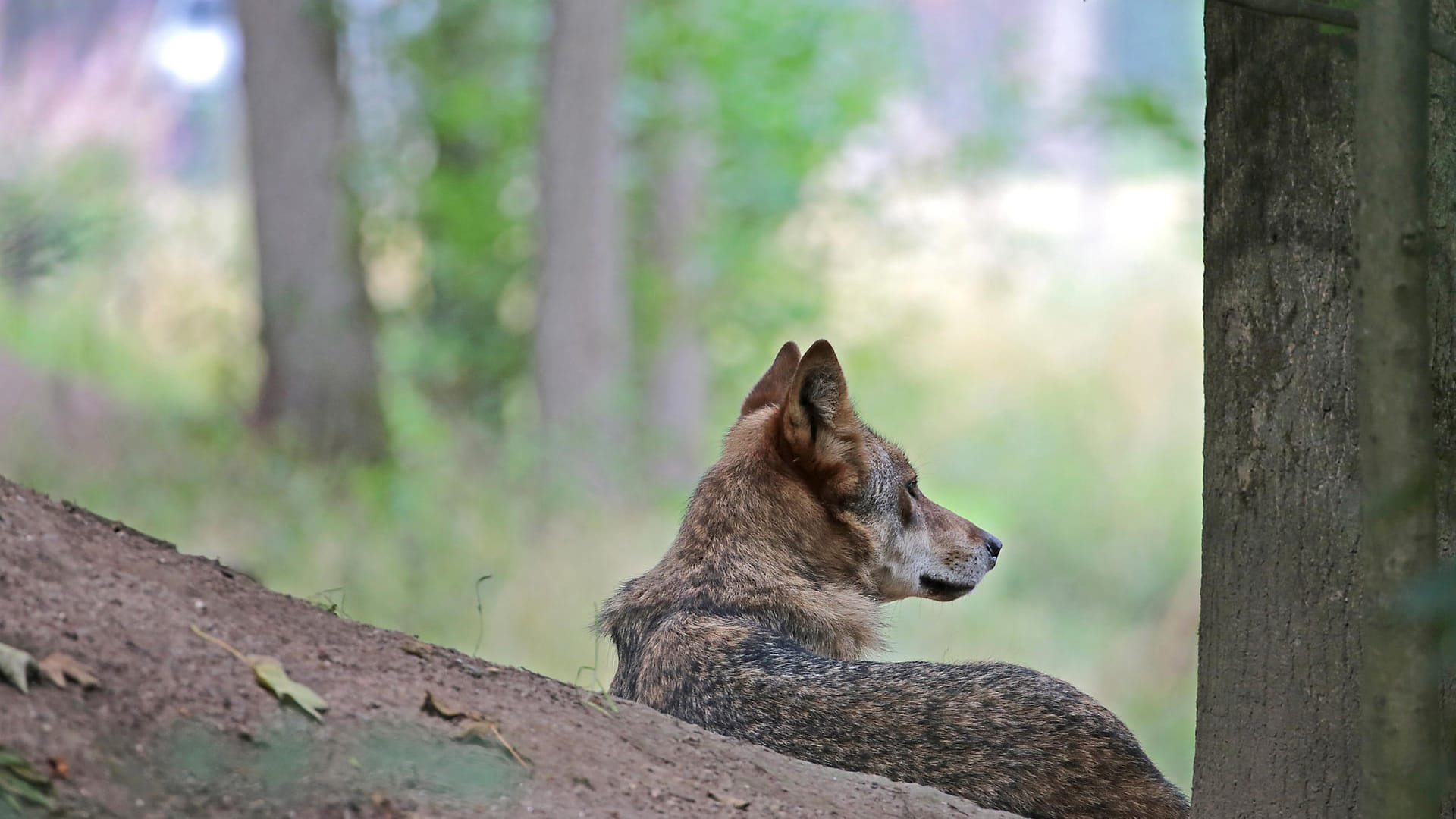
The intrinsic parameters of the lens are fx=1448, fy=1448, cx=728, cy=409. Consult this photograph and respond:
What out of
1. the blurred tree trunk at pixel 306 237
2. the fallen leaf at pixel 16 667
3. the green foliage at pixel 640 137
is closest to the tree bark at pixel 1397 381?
the fallen leaf at pixel 16 667

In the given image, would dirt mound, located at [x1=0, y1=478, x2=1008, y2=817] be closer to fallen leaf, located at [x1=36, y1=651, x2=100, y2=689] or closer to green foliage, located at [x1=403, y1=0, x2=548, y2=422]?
fallen leaf, located at [x1=36, y1=651, x2=100, y2=689]

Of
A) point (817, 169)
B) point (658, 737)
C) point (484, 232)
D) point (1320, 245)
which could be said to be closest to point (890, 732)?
point (658, 737)

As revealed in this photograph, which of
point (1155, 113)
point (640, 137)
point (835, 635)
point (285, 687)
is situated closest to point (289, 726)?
point (285, 687)

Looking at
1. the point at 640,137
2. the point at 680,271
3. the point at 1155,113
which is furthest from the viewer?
the point at 680,271

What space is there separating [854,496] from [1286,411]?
210cm

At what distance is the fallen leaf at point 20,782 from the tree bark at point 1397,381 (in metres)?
2.09

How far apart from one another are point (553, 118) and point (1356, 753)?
13.5 meters

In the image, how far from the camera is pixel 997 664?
156 inches

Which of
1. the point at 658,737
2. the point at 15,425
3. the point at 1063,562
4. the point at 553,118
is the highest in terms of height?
the point at 553,118

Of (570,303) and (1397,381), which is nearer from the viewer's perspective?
(1397,381)

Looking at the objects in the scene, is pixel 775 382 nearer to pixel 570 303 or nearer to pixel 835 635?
pixel 835 635

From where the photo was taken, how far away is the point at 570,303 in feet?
51.7

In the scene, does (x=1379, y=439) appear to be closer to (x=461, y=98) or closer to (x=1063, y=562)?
(x=1063, y=562)

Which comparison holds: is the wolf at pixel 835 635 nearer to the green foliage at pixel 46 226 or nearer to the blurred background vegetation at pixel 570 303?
the blurred background vegetation at pixel 570 303
